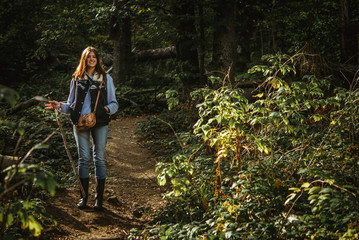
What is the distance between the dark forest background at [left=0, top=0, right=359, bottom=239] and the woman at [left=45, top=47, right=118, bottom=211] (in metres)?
0.63

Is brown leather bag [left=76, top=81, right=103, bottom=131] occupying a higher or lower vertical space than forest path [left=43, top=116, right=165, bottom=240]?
higher

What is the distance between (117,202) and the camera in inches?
208

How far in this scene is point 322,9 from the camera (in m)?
12.5

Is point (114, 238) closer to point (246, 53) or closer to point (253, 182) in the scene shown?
point (253, 182)

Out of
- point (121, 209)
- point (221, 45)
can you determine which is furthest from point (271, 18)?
point (121, 209)

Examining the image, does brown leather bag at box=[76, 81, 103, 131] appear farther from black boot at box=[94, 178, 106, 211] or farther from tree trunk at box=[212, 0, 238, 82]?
tree trunk at box=[212, 0, 238, 82]

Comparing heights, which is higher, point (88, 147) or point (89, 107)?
point (89, 107)

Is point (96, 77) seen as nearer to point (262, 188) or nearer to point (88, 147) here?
point (88, 147)

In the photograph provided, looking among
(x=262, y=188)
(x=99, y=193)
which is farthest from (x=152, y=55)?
(x=262, y=188)

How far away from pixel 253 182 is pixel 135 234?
1620 millimetres

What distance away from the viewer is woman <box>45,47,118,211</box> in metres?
4.53

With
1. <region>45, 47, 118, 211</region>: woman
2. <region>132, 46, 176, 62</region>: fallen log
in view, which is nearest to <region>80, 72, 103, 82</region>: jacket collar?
<region>45, 47, 118, 211</region>: woman

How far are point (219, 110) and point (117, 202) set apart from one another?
273cm

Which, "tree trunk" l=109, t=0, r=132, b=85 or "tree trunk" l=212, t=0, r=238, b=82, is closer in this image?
"tree trunk" l=212, t=0, r=238, b=82
